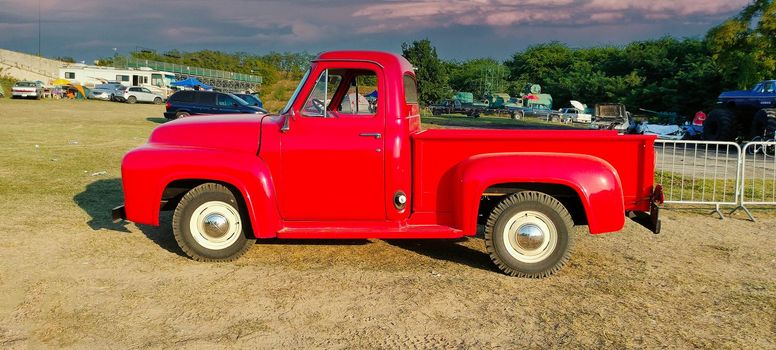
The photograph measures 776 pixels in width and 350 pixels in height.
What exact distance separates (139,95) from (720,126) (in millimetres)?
41524

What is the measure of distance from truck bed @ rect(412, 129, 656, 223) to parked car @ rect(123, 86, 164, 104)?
4782 centimetres

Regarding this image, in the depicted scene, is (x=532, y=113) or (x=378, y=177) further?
(x=532, y=113)

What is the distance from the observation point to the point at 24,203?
27.7 ft

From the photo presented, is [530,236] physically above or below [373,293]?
above

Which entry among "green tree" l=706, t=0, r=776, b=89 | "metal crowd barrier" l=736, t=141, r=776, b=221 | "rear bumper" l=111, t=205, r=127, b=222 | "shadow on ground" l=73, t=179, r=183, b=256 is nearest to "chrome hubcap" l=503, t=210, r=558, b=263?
"shadow on ground" l=73, t=179, r=183, b=256

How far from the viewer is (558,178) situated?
17.5 feet

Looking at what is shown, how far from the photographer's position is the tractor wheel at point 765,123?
19094 millimetres

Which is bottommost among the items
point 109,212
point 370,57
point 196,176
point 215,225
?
point 109,212

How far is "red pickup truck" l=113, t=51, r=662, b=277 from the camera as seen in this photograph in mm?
5465

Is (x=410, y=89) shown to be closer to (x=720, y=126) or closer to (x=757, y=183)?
(x=757, y=183)

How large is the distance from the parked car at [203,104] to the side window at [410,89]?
19312mm

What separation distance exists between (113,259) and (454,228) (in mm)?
3202

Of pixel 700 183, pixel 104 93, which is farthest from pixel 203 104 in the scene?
pixel 104 93

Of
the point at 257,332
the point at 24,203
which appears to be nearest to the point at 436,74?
the point at 24,203
